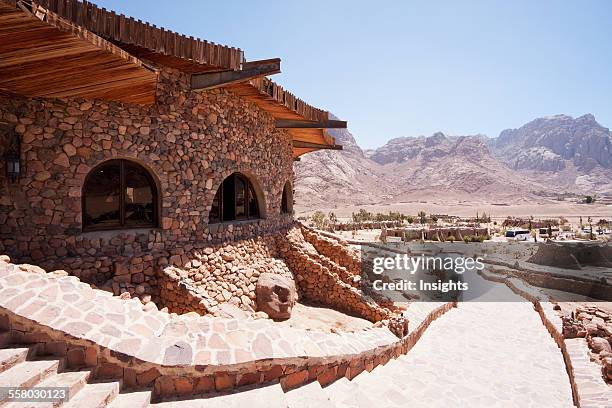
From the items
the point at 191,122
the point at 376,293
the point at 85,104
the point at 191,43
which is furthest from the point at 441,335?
the point at 85,104

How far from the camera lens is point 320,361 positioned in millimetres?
4484

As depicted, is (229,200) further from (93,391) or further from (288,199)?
(93,391)

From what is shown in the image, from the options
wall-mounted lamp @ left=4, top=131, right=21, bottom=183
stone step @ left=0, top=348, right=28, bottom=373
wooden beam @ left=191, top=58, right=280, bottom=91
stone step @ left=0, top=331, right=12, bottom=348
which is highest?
wooden beam @ left=191, top=58, right=280, bottom=91

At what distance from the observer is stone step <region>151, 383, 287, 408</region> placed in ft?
10.9

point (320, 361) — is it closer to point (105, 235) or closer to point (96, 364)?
point (96, 364)

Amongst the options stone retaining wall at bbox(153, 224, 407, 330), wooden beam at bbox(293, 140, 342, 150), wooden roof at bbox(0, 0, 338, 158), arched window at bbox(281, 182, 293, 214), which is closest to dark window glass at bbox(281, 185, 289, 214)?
arched window at bbox(281, 182, 293, 214)

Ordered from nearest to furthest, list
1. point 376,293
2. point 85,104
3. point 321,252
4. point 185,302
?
point 85,104
point 185,302
point 376,293
point 321,252

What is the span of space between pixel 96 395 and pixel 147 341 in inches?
24.8

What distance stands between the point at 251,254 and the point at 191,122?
367cm

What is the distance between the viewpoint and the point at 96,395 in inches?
121

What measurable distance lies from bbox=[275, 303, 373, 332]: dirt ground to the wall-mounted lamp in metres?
5.89

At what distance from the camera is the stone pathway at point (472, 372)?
4.93m

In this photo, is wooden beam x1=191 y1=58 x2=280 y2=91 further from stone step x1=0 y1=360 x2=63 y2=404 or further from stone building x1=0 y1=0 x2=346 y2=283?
stone step x1=0 y1=360 x2=63 y2=404

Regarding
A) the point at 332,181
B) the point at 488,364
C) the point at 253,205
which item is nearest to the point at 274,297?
the point at 253,205
